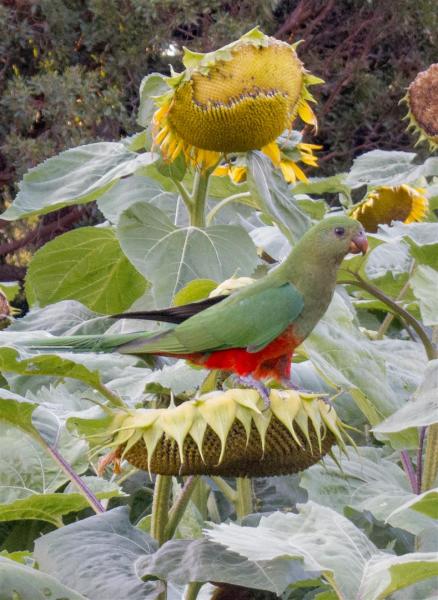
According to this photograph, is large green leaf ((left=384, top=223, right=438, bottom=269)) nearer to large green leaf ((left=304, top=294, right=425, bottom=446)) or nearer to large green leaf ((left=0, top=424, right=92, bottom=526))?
large green leaf ((left=304, top=294, right=425, bottom=446))

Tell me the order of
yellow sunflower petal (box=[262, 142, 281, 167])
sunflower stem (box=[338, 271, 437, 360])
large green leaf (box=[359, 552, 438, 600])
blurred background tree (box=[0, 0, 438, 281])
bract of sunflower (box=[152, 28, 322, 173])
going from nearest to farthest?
1. large green leaf (box=[359, 552, 438, 600])
2. sunflower stem (box=[338, 271, 437, 360])
3. bract of sunflower (box=[152, 28, 322, 173])
4. yellow sunflower petal (box=[262, 142, 281, 167])
5. blurred background tree (box=[0, 0, 438, 281])

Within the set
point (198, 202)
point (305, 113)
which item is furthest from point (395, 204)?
point (198, 202)

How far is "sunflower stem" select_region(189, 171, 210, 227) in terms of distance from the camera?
146 cm

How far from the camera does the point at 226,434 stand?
834mm

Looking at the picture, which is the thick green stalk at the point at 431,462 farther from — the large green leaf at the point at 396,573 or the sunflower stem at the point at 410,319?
the large green leaf at the point at 396,573

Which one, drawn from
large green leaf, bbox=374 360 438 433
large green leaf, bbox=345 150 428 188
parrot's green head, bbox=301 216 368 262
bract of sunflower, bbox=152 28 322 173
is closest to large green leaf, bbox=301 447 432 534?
large green leaf, bbox=374 360 438 433

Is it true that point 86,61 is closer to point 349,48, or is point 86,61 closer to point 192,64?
point 349,48

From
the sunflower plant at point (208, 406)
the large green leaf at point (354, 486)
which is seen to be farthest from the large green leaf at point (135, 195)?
the large green leaf at point (354, 486)

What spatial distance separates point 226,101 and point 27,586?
795mm

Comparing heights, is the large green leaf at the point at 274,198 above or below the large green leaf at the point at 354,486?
above

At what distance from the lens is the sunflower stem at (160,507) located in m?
0.95

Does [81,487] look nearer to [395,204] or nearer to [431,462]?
[431,462]

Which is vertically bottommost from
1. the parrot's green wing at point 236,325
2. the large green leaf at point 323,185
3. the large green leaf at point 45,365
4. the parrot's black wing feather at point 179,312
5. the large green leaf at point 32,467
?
the large green leaf at point 323,185

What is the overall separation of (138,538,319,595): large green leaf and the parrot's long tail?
0.19 meters
